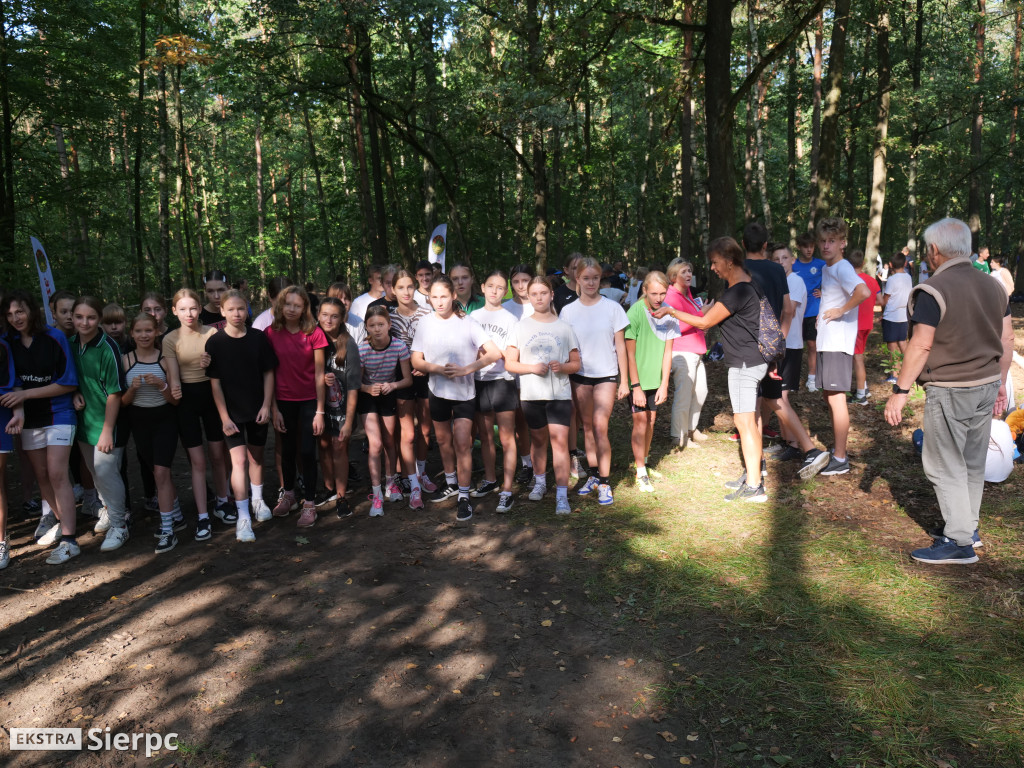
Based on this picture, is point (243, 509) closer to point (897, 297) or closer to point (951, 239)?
point (951, 239)

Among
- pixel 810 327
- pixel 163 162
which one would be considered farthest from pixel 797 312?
pixel 163 162

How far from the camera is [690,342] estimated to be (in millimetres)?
7520

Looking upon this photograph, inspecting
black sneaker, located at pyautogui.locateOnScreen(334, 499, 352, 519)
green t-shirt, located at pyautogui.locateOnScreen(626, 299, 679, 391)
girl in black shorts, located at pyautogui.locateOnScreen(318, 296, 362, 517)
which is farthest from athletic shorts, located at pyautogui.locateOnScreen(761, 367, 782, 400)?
black sneaker, located at pyautogui.locateOnScreen(334, 499, 352, 519)

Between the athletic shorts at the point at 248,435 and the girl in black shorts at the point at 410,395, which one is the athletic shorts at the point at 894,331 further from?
the athletic shorts at the point at 248,435

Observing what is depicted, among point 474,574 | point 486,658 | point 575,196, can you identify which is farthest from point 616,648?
point 575,196

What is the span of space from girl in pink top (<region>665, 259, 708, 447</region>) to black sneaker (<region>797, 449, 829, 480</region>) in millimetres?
1428

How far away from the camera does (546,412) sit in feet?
20.7

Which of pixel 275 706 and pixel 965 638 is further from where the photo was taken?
pixel 965 638

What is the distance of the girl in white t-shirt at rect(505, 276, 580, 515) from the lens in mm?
6078

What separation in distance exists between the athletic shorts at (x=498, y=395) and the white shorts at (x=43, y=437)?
3.66 meters

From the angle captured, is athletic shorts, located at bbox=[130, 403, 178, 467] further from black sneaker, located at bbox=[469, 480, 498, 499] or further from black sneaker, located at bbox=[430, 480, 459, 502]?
black sneaker, located at bbox=[469, 480, 498, 499]

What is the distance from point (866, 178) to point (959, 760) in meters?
38.9

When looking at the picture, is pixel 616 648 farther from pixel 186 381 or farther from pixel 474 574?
pixel 186 381

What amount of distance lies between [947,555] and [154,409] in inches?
254
